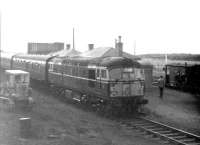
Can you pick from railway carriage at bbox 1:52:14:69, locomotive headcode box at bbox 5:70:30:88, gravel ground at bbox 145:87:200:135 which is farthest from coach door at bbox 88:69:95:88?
railway carriage at bbox 1:52:14:69

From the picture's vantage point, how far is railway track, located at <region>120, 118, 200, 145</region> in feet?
45.4

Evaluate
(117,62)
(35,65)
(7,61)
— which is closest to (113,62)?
(117,62)

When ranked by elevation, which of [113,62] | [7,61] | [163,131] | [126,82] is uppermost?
[7,61]

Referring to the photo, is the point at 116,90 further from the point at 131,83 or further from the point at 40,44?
the point at 40,44

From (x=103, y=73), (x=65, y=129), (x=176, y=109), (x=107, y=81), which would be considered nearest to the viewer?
(x=65, y=129)

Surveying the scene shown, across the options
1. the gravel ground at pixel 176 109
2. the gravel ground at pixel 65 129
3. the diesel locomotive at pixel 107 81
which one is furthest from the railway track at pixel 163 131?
the diesel locomotive at pixel 107 81

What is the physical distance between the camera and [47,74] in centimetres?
2852

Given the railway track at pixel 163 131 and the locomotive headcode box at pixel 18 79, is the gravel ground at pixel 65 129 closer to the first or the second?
the railway track at pixel 163 131

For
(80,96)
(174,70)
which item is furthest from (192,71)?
(80,96)

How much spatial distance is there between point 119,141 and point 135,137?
1.15 m

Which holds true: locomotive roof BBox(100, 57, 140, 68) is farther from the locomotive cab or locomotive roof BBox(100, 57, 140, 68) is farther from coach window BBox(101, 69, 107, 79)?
coach window BBox(101, 69, 107, 79)

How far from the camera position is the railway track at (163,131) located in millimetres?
13844

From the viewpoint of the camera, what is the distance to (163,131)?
15.5m

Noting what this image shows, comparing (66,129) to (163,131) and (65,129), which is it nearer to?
(65,129)
